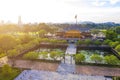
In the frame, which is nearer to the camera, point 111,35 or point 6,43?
point 6,43

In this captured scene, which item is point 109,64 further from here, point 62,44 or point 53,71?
point 62,44

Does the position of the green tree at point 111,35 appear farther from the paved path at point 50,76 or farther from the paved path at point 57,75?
the paved path at point 50,76

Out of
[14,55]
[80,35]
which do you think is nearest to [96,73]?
[14,55]

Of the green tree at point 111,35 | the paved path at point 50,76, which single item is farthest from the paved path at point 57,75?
the green tree at point 111,35

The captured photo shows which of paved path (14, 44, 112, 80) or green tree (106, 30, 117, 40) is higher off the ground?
green tree (106, 30, 117, 40)

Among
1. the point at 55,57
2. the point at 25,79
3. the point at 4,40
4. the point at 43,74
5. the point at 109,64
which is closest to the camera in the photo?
the point at 25,79

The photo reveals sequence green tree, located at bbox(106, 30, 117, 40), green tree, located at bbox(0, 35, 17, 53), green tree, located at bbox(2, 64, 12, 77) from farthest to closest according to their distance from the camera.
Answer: green tree, located at bbox(106, 30, 117, 40)
green tree, located at bbox(0, 35, 17, 53)
green tree, located at bbox(2, 64, 12, 77)

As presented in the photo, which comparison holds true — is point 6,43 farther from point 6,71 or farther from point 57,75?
point 57,75

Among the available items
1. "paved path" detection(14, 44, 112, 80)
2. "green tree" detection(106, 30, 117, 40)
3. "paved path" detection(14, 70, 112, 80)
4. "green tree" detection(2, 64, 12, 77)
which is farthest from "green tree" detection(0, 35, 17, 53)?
"green tree" detection(106, 30, 117, 40)

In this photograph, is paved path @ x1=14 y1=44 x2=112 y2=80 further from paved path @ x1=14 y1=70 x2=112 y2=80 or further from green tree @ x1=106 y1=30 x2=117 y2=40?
green tree @ x1=106 y1=30 x2=117 y2=40

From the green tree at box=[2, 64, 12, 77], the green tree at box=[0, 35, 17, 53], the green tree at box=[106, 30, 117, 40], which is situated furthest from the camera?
the green tree at box=[106, 30, 117, 40]

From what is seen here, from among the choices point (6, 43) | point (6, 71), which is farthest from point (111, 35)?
point (6, 71)
